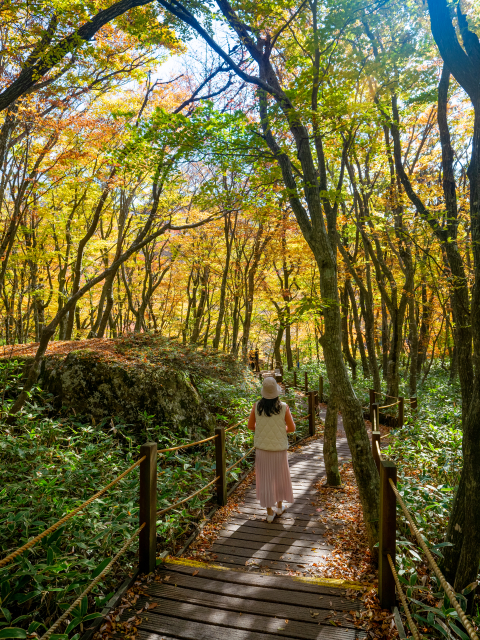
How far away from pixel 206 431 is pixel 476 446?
215 inches

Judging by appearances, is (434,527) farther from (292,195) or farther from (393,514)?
(292,195)

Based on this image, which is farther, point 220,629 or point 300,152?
point 300,152

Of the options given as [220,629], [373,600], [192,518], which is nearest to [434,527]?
[373,600]

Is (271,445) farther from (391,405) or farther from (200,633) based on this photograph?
(391,405)

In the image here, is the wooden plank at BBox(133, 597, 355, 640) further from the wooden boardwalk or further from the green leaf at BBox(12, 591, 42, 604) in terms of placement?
the green leaf at BBox(12, 591, 42, 604)

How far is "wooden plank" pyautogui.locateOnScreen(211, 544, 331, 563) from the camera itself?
3.90 metres

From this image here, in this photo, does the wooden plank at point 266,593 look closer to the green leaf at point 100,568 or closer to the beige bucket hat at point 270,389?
the green leaf at point 100,568

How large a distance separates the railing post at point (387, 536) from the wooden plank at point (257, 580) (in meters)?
0.38

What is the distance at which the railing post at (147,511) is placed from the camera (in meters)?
3.33

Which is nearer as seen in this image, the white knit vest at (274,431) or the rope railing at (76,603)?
the rope railing at (76,603)

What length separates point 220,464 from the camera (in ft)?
16.4

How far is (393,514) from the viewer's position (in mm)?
2900

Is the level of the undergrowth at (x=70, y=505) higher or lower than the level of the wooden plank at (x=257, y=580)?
higher

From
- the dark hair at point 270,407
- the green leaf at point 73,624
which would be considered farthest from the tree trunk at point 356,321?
the green leaf at point 73,624
